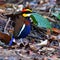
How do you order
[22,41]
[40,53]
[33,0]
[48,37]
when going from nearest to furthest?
[40,53] < [22,41] < [48,37] < [33,0]

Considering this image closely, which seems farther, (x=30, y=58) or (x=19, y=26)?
(x=19, y=26)

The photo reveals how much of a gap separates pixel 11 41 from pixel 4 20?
0.94m

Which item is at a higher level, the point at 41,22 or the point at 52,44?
the point at 41,22

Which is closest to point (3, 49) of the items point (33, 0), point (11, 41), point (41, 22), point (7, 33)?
point (11, 41)

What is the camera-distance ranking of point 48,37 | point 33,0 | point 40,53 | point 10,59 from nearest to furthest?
point 10,59 → point 40,53 → point 48,37 → point 33,0

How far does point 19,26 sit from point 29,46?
0.47m

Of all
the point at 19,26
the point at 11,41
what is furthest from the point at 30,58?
the point at 19,26

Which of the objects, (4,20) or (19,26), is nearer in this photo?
(19,26)

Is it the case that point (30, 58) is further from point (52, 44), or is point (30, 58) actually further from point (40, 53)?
point (52, 44)

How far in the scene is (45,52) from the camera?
4.58 meters

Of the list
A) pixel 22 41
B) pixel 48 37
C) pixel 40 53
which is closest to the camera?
pixel 40 53

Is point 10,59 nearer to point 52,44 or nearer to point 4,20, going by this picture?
point 52,44

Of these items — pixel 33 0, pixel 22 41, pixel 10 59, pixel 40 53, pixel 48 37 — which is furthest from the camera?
pixel 33 0

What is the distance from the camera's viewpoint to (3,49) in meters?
4.54
